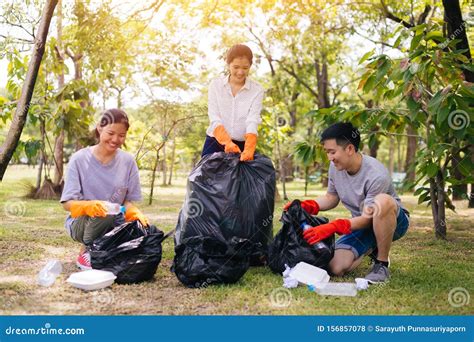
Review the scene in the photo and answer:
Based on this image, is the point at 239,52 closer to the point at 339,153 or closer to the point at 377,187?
the point at 339,153

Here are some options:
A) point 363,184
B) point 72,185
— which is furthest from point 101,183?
point 363,184

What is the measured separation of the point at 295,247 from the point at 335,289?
1.32ft

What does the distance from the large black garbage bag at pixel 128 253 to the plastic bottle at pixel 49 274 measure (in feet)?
0.75

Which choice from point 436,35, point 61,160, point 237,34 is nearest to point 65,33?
point 61,160

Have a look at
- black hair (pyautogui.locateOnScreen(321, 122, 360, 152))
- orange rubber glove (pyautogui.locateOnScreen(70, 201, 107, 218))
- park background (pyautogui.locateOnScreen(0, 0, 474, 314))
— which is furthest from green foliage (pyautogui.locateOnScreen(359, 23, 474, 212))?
orange rubber glove (pyautogui.locateOnScreen(70, 201, 107, 218))

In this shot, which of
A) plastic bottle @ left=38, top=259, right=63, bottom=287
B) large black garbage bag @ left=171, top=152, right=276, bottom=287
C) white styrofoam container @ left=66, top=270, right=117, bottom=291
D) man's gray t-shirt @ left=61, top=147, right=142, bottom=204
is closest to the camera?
white styrofoam container @ left=66, top=270, right=117, bottom=291

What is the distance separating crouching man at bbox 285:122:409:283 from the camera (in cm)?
303

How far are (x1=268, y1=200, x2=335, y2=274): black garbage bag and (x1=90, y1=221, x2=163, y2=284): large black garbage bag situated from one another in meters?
0.72

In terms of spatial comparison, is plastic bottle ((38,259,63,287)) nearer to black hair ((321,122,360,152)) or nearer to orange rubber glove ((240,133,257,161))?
orange rubber glove ((240,133,257,161))

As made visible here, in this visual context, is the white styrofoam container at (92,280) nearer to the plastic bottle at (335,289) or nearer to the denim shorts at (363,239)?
the plastic bottle at (335,289)

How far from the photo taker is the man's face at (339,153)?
9.99 feet

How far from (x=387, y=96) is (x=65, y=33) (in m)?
7.53

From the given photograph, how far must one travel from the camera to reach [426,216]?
7.12 m

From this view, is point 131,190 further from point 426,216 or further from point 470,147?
point 426,216
